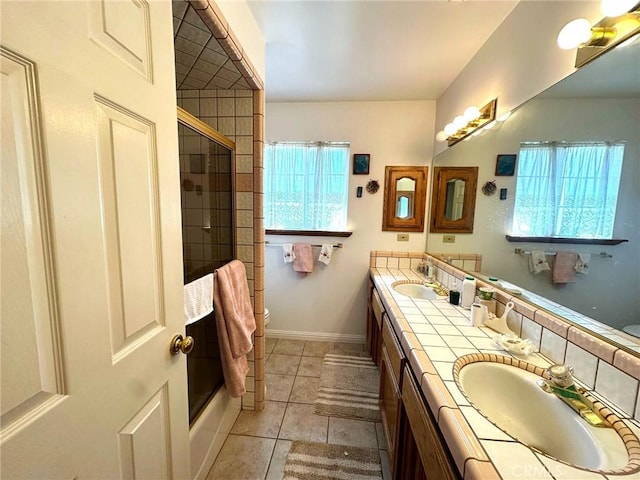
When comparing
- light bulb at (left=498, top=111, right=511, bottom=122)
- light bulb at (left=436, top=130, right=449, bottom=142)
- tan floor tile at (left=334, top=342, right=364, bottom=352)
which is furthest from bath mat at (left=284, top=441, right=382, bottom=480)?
light bulb at (left=436, top=130, right=449, bottom=142)

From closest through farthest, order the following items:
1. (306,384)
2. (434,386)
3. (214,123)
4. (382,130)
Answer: (434,386) → (214,123) → (306,384) → (382,130)

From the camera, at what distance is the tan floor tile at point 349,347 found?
2.54 metres

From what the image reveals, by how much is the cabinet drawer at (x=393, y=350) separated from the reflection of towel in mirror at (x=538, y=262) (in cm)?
70

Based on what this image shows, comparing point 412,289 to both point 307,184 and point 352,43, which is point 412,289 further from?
point 352,43

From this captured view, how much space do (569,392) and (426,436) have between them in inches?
17.0

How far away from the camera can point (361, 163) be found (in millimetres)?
2428

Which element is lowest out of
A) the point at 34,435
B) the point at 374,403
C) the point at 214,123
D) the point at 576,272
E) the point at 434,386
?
the point at 374,403

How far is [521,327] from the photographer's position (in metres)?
1.12

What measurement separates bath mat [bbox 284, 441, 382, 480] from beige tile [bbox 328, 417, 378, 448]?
0.12 ft

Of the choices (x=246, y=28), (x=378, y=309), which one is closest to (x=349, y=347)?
(x=378, y=309)

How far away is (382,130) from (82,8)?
7.42ft

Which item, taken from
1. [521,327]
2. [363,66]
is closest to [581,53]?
[521,327]

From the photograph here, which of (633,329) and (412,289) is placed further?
(412,289)

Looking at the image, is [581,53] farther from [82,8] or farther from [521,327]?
[82,8]
